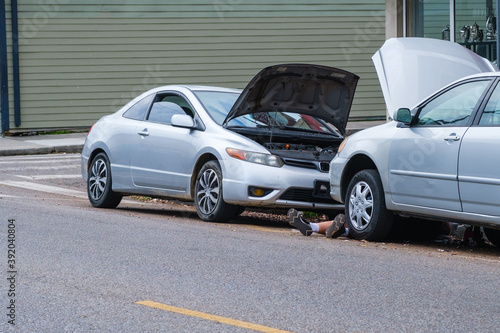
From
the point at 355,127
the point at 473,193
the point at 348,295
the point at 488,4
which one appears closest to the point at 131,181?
the point at 473,193

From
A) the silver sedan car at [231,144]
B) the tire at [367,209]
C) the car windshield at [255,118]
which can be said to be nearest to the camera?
the tire at [367,209]

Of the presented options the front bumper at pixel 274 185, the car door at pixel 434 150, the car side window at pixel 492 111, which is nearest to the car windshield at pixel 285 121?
the front bumper at pixel 274 185

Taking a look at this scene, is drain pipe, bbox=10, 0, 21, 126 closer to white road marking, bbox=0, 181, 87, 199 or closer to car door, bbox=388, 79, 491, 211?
white road marking, bbox=0, 181, 87, 199

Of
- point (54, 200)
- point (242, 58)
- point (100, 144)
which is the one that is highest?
point (242, 58)

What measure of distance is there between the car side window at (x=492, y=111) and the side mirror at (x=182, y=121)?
3.72 meters

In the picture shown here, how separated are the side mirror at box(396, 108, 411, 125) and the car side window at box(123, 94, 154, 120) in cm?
404

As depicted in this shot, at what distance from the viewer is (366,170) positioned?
29.5 ft

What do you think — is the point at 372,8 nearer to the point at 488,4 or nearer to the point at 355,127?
the point at 355,127

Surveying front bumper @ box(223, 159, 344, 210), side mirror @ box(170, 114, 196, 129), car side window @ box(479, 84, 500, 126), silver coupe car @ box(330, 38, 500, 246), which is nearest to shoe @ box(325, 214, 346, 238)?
silver coupe car @ box(330, 38, 500, 246)

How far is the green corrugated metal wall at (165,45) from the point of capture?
2397cm

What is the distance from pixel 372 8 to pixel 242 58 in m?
3.99

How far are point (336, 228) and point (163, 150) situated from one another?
267 cm

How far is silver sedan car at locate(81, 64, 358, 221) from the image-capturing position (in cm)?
989

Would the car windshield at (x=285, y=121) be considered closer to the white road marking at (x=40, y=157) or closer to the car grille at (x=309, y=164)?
the car grille at (x=309, y=164)
